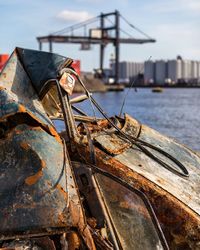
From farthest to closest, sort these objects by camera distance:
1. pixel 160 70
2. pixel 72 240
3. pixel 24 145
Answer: pixel 160 70 < pixel 24 145 < pixel 72 240

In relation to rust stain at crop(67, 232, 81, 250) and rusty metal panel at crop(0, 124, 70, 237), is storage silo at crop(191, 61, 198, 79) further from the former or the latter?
rust stain at crop(67, 232, 81, 250)

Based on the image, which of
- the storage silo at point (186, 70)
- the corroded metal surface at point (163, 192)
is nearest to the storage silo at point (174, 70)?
the storage silo at point (186, 70)

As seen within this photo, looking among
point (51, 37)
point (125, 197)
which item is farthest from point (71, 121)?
point (51, 37)

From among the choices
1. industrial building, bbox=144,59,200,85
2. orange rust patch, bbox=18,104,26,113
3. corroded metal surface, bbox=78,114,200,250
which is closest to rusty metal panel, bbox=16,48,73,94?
orange rust patch, bbox=18,104,26,113

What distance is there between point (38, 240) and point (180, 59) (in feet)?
582

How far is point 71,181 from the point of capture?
2.96 meters

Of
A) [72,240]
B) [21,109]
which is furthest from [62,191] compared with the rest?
[21,109]

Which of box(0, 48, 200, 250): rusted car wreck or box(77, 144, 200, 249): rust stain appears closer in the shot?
box(0, 48, 200, 250): rusted car wreck

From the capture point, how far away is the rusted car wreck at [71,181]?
9.14ft

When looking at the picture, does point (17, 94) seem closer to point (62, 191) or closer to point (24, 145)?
point (24, 145)

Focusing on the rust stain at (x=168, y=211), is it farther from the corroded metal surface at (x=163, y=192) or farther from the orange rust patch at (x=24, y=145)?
the orange rust patch at (x=24, y=145)

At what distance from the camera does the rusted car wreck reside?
2785 mm

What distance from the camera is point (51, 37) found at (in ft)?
267

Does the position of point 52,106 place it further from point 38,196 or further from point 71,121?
point 38,196
